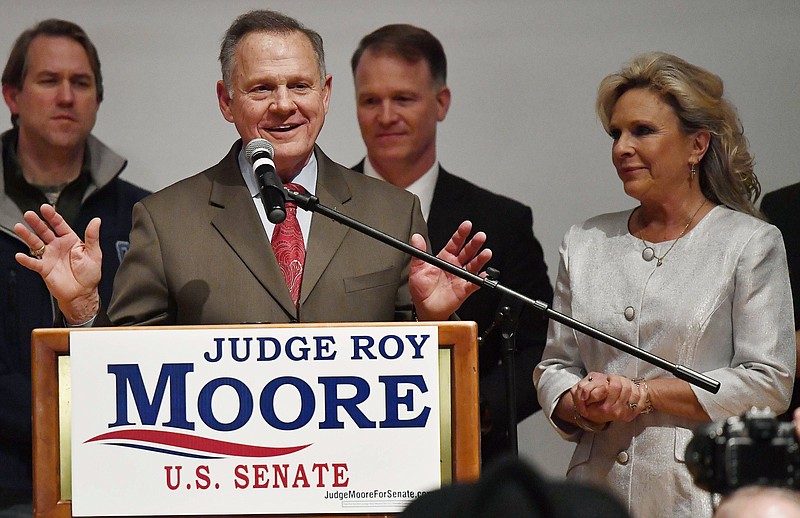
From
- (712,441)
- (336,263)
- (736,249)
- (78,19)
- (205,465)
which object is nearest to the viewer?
(712,441)

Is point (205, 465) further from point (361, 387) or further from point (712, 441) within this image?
point (712, 441)

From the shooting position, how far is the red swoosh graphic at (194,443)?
81.7 inches

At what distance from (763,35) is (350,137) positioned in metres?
1.45

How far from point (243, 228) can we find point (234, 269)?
0.37 ft

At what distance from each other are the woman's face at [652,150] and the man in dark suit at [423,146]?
0.75m

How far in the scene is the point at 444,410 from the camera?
6.93 ft

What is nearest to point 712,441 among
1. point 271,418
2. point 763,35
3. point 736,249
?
point 271,418

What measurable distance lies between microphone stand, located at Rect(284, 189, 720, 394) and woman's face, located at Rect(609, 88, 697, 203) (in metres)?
0.88

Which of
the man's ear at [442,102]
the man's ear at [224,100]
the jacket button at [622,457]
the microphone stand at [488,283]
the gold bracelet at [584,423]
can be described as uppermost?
the man's ear at [442,102]

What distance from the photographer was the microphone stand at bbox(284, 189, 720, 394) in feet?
7.41

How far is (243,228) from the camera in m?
2.67

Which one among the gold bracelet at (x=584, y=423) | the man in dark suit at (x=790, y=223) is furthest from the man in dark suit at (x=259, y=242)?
the man in dark suit at (x=790, y=223)

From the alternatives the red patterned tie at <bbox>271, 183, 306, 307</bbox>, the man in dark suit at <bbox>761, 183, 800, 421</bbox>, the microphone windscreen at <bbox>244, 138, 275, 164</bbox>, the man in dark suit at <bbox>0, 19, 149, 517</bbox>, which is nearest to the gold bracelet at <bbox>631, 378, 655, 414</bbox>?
the man in dark suit at <bbox>761, 183, 800, 421</bbox>

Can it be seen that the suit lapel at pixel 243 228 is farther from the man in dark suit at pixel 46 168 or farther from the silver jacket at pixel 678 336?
the man in dark suit at pixel 46 168
